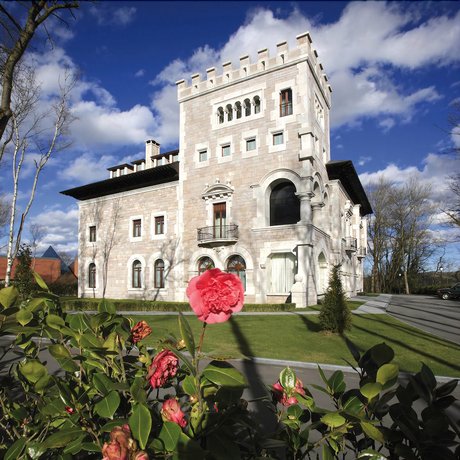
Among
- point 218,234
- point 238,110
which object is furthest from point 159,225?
point 238,110

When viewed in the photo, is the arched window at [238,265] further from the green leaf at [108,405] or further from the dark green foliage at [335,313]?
the green leaf at [108,405]

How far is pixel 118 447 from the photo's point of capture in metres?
0.93

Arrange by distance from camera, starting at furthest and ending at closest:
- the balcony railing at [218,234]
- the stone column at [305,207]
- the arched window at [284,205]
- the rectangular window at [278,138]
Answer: the balcony railing at [218,234] < the arched window at [284,205] < the rectangular window at [278,138] < the stone column at [305,207]

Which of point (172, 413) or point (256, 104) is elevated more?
point (256, 104)

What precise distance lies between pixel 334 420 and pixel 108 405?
82 centimetres

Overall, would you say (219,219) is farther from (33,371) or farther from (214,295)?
(214,295)

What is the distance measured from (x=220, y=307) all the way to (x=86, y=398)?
73 cm

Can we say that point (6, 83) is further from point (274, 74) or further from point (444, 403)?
point (274, 74)

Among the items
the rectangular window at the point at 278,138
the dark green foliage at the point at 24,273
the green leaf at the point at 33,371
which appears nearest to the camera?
the green leaf at the point at 33,371

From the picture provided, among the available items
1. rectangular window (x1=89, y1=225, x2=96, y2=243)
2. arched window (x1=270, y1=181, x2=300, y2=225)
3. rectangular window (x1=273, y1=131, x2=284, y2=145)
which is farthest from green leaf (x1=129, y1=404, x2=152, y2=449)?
rectangular window (x1=89, y1=225, x2=96, y2=243)

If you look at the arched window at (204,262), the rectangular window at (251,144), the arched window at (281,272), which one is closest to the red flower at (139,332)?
the arched window at (281,272)

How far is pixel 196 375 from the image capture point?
1.10m

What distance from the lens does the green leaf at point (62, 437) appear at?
1033mm

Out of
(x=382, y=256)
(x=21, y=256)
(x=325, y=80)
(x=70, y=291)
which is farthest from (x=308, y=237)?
(x=382, y=256)
